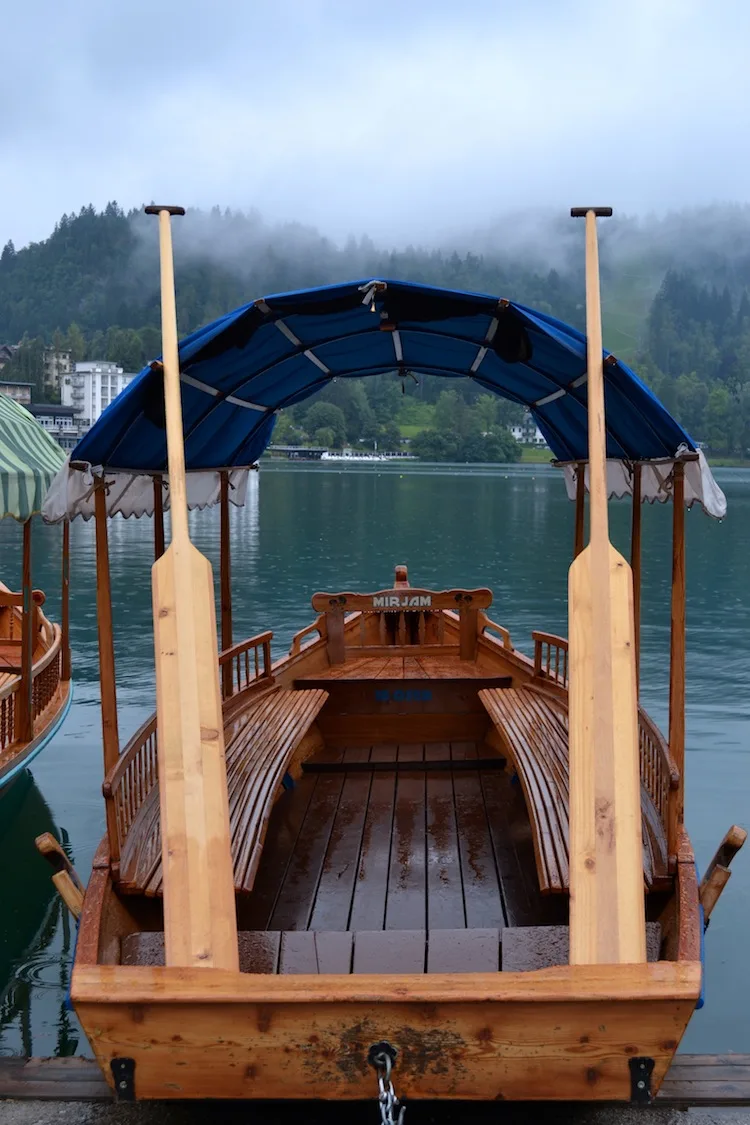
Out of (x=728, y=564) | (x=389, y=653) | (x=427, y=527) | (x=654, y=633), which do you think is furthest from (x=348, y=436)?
(x=389, y=653)

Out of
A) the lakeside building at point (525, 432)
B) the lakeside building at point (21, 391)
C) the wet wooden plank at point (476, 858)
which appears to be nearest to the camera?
the wet wooden plank at point (476, 858)

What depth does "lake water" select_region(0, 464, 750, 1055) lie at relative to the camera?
7.52 m

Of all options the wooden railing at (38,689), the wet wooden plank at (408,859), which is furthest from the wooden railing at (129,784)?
the wooden railing at (38,689)

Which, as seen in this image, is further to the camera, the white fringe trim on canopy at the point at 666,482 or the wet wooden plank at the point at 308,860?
the white fringe trim on canopy at the point at 666,482

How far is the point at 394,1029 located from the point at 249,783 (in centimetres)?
306

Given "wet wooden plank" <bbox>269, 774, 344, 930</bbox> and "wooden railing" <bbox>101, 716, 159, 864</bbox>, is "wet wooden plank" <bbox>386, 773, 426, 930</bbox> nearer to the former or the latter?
"wet wooden plank" <bbox>269, 774, 344, 930</bbox>

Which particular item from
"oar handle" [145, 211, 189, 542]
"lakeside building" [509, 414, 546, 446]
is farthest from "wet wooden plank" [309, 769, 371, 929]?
"lakeside building" [509, 414, 546, 446]

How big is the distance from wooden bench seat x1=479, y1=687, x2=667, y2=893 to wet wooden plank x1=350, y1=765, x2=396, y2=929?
978 mm

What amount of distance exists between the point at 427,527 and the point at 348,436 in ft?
338

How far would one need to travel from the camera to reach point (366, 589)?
3109 cm

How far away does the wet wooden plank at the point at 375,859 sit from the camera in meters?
5.71

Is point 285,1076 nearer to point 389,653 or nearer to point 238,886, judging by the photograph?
point 238,886

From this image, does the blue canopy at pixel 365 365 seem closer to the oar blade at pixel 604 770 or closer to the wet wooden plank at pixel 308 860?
the oar blade at pixel 604 770

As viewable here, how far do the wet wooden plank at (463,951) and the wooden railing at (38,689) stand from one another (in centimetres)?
520
